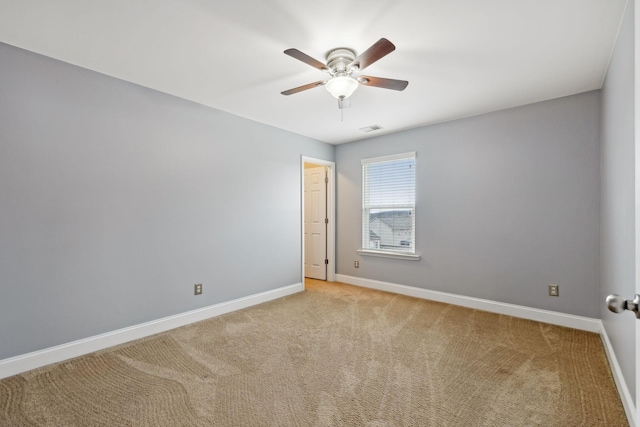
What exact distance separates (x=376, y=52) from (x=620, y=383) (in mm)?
2788

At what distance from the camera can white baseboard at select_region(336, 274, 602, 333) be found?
307 centimetres

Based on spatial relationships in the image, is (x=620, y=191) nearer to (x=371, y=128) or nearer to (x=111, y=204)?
(x=371, y=128)

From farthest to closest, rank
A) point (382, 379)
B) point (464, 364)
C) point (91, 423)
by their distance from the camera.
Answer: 1. point (464, 364)
2. point (382, 379)
3. point (91, 423)

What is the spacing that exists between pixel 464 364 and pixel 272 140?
3.52 m

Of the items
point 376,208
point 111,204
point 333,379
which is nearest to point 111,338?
point 111,204

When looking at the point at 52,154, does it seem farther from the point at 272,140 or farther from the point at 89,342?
the point at 272,140

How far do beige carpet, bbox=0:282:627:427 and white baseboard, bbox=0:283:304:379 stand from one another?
0.27ft

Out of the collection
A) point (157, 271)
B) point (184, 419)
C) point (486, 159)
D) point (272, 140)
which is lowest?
point (184, 419)

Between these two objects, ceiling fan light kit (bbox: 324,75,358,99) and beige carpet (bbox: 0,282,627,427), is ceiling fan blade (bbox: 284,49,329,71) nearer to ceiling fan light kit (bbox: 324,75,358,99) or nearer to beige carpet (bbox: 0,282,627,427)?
ceiling fan light kit (bbox: 324,75,358,99)

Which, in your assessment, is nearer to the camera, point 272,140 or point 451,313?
point 451,313

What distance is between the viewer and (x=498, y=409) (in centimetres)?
186

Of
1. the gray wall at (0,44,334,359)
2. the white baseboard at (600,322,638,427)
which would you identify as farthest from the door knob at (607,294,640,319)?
the gray wall at (0,44,334,359)

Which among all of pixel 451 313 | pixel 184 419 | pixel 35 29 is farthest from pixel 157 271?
pixel 451 313

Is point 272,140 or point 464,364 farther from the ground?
point 272,140
